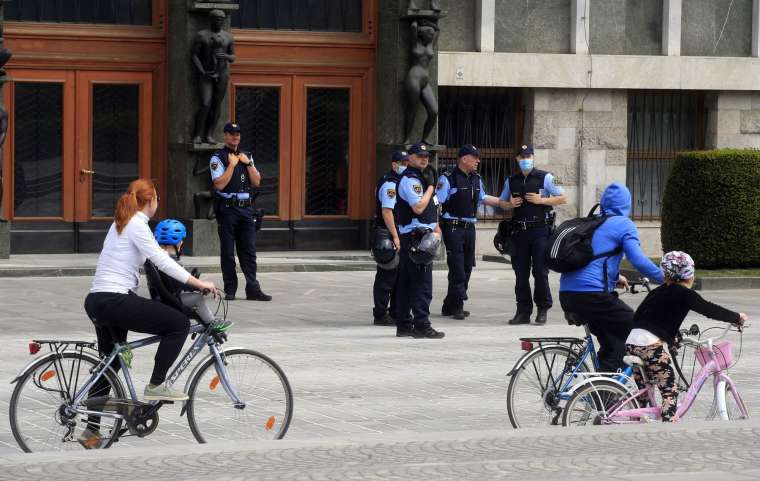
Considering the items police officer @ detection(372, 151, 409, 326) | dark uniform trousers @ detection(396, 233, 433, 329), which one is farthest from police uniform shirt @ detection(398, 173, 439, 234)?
police officer @ detection(372, 151, 409, 326)

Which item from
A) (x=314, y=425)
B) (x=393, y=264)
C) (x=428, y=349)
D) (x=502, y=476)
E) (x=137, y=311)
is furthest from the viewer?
(x=393, y=264)

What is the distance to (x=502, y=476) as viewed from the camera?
7.48 metres

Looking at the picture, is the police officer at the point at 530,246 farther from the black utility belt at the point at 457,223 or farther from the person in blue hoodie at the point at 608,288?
the person in blue hoodie at the point at 608,288

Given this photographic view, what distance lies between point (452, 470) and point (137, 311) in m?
1.95

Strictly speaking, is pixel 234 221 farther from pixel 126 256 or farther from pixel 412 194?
pixel 126 256

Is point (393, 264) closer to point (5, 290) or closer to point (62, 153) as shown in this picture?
point (5, 290)

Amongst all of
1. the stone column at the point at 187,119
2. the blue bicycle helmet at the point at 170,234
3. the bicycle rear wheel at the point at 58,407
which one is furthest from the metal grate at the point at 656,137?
the bicycle rear wheel at the point at 58,407

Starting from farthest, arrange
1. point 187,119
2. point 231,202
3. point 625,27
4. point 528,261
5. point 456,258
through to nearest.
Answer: point 625,27
point 187,119
point 231,202
point 456,258
point 528,261

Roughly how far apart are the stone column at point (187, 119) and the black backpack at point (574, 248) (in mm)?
11894

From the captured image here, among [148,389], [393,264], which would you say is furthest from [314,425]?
[393,264]

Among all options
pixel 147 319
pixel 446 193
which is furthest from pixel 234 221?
pixel 147 319

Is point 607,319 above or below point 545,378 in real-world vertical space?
above

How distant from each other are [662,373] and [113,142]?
45.3 ft

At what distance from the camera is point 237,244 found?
1712 cm
